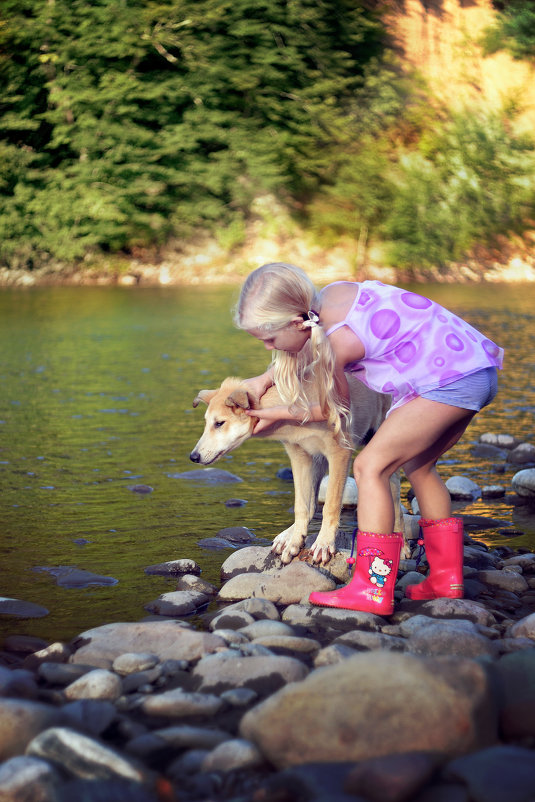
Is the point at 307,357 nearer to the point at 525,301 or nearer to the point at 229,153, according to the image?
the point at 525,301

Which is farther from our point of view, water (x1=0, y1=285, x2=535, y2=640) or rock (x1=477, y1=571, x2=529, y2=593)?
water (x1=0, y1=285, x2=535, y2=640)

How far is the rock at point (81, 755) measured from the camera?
7.42ft

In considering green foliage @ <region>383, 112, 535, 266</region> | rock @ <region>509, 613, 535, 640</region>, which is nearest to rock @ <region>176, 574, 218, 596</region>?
rock @ <region>509, 613, 535, 640</region>

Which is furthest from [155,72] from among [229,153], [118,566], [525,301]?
[118,566]

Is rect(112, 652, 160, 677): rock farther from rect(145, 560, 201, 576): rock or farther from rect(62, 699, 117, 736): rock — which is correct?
rect(145, 560, 201, 576): rock

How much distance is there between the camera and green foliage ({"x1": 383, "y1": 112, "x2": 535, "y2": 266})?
34250mm

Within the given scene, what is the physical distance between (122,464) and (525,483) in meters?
2.75

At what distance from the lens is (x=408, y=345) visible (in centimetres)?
369

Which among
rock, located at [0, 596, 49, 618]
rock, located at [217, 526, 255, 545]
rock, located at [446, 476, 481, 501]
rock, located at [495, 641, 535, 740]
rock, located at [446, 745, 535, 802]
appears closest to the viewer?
rock, located at [446, 745, 535, 802]

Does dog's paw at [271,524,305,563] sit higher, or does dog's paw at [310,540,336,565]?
dog's paw at [310,540,336,565]

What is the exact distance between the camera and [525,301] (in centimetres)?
2244

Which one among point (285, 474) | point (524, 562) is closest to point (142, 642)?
point (524, 562)

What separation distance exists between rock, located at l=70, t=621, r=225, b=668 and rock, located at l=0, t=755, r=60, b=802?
0.89m

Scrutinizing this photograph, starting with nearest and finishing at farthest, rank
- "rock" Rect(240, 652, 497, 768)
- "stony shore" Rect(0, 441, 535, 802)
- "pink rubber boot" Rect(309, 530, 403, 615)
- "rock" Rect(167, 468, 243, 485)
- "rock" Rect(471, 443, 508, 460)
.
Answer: "stony shore" Rect(0, 441, 535, 802) < "rock" Rect(240, 652, 497, 768) < "pink rubber boot" Rect(309, 530, 403, 615) < "rock" Rect(167, 468, 243, 485) < "rock" Rect(471, 443, 508, 460)
